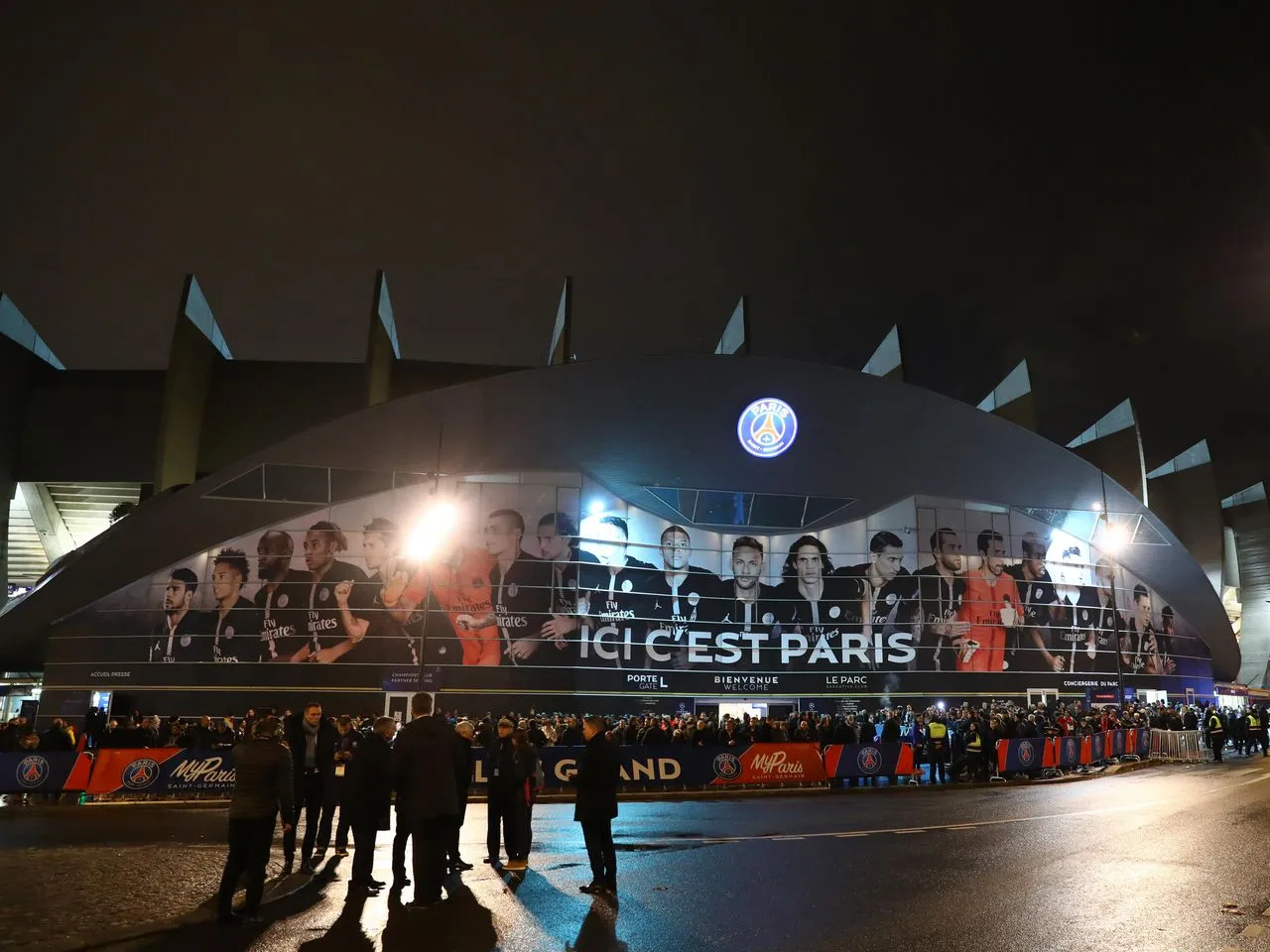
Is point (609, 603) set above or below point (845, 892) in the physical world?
above

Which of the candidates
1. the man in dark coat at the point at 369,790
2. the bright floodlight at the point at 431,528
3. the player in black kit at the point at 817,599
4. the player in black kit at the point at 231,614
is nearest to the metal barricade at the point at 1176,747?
the player in black kit at the point at 817,599

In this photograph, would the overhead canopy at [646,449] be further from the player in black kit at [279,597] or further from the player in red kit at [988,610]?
the player in red kit at [988,610]

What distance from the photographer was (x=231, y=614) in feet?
107

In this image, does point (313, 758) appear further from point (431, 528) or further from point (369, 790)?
point (431, 528)

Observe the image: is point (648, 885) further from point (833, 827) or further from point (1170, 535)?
point (1170, 535)

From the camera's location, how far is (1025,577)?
39.3 m

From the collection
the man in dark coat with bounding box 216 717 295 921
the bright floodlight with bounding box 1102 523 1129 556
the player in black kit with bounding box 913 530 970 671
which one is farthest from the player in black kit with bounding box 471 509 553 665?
the bright floodlight with bounding box 1102 523 1129 556

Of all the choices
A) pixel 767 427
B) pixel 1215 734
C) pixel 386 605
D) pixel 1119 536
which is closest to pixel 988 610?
pixel 1119 536

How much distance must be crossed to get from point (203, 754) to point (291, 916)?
476 inches

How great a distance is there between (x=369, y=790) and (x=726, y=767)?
39.3ft

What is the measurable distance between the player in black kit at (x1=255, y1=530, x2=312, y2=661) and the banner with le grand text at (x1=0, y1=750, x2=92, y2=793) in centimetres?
1466

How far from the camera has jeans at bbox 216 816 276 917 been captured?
7547 mm

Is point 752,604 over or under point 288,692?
over

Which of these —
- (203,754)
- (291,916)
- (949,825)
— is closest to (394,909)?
(291,916)
